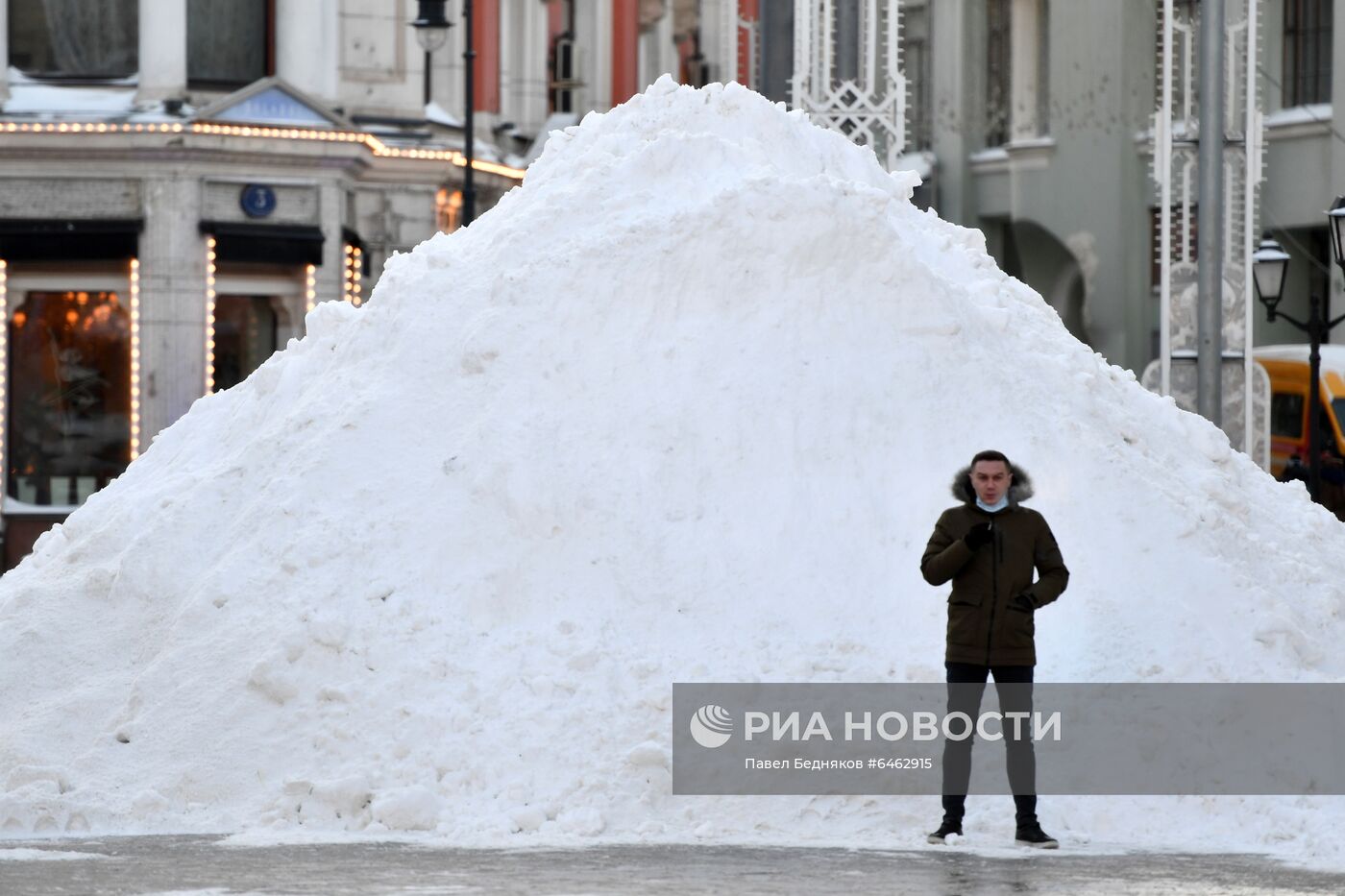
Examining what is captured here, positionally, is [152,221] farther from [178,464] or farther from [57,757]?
[57,757]

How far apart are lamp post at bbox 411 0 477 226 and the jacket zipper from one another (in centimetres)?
1630

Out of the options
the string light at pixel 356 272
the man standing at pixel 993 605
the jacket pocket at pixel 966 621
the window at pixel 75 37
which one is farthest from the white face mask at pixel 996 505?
the window at pixel 75 37

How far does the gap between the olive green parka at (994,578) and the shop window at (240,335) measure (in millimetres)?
18177

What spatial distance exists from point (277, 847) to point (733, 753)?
1829 mm

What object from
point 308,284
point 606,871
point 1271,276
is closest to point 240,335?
point 308,284

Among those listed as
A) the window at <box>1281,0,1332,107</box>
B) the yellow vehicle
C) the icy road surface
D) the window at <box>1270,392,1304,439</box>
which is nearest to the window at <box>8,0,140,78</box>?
the yellow vehicle

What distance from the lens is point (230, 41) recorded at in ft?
91.5

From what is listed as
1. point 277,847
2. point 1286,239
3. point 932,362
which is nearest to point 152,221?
point 1286,239

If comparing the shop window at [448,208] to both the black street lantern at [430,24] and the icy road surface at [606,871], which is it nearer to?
the black street lantern at [430,24]

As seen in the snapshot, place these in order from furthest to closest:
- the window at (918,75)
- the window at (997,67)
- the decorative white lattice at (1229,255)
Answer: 1. the window at (918,75)
2. the window at (997,67)
3. the decorative white lattice at (1229,255)

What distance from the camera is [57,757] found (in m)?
10.2

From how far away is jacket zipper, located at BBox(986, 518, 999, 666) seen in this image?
907 cm

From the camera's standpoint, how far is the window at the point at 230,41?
2759 centimetres

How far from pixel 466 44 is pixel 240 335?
3.99 metres
